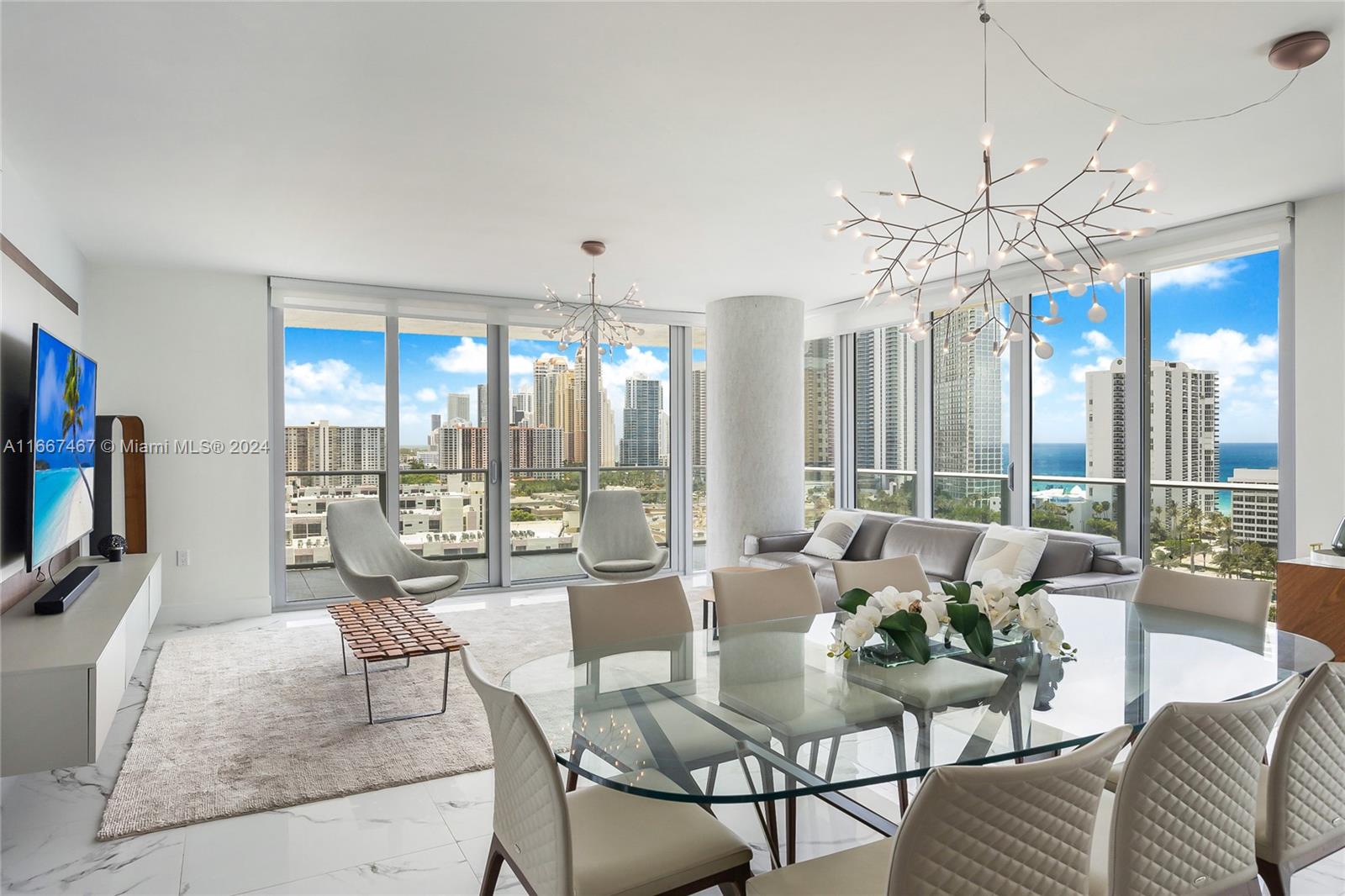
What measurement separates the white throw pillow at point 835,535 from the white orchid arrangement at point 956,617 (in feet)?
12.3

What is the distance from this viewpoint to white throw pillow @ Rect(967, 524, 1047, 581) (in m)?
4.68

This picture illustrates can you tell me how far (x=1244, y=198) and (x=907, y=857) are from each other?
4.36 meters

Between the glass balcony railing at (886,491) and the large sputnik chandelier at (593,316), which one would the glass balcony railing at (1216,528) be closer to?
the glass balcony railing at (886,491)

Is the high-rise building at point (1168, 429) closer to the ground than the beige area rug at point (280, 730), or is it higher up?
higher up

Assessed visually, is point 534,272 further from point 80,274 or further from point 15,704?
point 15,704

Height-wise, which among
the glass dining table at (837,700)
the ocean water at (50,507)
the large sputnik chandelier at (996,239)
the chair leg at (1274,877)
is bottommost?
the chair leg at (1274,877)

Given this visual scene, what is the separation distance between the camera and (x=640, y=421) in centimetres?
768

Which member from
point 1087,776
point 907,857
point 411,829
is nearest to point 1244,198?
point 1087,776

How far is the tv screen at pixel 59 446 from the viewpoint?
10.7 feet

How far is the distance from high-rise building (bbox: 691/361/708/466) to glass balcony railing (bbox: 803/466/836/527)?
106 cm

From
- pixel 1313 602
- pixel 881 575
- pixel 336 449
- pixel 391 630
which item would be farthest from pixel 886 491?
pixel 336 449

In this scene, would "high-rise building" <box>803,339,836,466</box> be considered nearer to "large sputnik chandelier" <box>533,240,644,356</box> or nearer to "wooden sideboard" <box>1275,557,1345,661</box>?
"large sputnik chandelier" <box>533,240,644,356</box>

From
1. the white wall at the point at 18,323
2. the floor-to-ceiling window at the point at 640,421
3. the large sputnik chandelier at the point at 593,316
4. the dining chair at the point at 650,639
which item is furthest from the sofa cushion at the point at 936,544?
the white wall at the point at 18,323

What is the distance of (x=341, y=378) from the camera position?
645 centimetres
